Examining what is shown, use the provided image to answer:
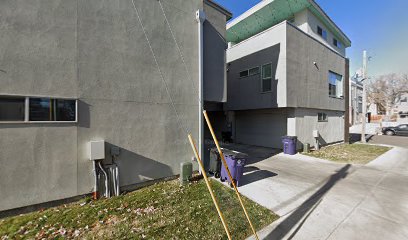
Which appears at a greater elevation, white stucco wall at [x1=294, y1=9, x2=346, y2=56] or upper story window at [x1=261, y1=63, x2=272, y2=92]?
white stucco wall at [x1=294, y1=9, x2=346, y2=56]

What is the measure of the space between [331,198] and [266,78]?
8.31 metres

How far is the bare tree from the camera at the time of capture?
1735 inches

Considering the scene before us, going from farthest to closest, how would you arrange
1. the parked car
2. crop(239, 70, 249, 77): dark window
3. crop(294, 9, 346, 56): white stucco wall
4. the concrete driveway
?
the parked car → crop(294, 9, 346, 56): white stucco wall → crop(239, 70, 249, 77): dark window → the concrete driveway

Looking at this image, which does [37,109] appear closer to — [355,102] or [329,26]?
[329,26]

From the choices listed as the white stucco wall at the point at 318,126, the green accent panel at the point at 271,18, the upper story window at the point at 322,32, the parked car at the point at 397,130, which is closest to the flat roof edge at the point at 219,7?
the white stucco wall at the point at 318,126

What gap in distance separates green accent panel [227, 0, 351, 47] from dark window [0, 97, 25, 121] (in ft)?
55.1

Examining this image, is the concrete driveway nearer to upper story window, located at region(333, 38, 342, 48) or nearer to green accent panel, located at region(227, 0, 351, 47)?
green accent panel, located at region(227, 0, 351, 47)

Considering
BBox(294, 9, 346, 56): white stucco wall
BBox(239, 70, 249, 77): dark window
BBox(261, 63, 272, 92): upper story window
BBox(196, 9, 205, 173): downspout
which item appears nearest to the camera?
BBox(196, 9, 205, 173): downspout

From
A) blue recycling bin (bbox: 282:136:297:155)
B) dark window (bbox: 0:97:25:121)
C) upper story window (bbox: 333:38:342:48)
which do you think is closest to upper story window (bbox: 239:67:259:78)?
blue recycling bin (bbox: 282:136:297:155)

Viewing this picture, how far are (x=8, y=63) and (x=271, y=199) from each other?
23.5 feet

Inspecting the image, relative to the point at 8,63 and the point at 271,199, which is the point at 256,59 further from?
the point at 8,63

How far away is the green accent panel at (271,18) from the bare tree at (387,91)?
3994cm

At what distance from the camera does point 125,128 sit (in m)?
5.32

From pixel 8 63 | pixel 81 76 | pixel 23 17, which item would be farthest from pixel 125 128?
pixel 23 17
